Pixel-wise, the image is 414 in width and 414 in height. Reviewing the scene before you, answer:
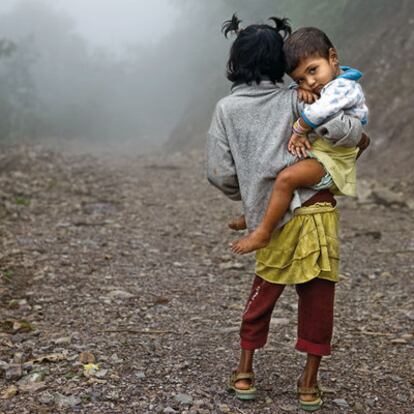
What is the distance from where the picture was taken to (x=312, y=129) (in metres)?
2.73

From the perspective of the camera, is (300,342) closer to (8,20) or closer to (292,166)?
(292,166)

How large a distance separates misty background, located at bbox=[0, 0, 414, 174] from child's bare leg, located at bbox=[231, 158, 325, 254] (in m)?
8.78

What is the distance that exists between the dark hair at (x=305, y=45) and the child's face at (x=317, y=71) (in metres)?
0.02

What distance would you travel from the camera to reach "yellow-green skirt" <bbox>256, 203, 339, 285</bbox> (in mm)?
2828

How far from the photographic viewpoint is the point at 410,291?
537 centimetres

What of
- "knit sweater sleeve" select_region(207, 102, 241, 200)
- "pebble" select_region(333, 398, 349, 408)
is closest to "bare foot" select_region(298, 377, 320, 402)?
"pebble" select_region(333, 398, 349, 408)

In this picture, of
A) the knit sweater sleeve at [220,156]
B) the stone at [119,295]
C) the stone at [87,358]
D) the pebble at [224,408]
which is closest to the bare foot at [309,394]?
the pebble at [224,408]

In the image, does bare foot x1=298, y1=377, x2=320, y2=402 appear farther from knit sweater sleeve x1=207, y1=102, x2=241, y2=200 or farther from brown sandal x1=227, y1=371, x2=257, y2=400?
knit sweater sleeve x1=207, y1=102, x2=241, y2=200

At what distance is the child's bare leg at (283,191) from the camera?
9.02 ft

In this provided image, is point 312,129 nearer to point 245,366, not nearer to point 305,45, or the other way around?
point 305,45

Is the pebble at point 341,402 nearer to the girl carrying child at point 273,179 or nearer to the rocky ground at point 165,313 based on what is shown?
the rocky ground at point 165,313

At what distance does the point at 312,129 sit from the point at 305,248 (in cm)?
54

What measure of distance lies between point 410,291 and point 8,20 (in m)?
57.7

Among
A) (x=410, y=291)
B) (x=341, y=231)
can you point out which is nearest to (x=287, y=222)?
(x=410, y=291)
